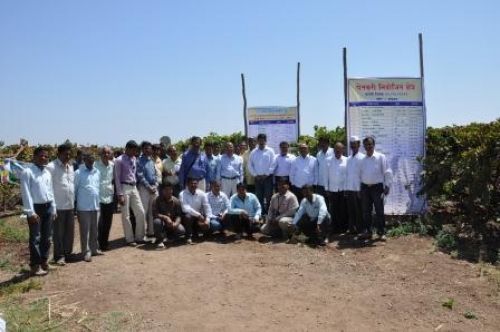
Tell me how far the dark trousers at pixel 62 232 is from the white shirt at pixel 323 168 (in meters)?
4.41

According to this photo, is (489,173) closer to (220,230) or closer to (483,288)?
(483,288)

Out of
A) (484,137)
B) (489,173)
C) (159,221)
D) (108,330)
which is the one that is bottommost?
(108,330)

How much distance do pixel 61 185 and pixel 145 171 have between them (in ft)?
5.89

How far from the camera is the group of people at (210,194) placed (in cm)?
775

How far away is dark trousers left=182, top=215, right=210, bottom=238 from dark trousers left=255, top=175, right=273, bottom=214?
1618 millimetres

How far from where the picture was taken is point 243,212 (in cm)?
902

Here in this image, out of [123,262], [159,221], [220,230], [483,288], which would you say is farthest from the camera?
[220,230]

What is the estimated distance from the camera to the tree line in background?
779cm

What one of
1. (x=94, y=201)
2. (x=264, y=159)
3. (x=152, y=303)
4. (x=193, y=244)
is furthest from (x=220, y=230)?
(x=152, y=303)

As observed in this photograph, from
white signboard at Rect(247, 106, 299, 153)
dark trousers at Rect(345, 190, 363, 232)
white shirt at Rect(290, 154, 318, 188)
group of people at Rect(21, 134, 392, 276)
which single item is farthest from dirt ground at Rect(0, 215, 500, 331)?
white signboard at Rect(247, 106, 299, 153)

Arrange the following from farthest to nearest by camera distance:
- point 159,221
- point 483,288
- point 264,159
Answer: point 264,159, point 159,221, point 483,288

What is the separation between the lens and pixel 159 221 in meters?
8.62

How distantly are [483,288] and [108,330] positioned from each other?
4419 millimetres

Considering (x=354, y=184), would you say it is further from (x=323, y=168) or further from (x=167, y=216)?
(x=167, y=216)
